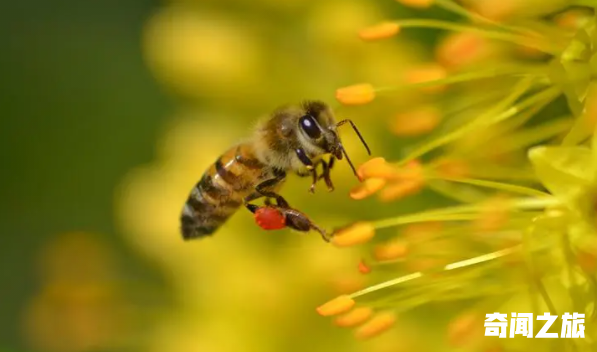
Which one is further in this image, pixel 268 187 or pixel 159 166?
pixel 159 166

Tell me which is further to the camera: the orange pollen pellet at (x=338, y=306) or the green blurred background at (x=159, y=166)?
the green blurred background at (x=159, y=166)

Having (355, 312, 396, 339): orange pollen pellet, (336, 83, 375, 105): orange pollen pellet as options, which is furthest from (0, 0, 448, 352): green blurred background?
(336, 83, 375, 105): orange pollen pellet

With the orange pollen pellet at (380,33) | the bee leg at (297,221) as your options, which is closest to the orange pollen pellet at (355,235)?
the bee leg at (297,221)

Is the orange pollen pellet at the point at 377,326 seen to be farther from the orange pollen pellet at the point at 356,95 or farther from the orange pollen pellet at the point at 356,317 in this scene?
the orange pollen pellet at the point at 356,95

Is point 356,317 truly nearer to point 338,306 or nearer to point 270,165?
point 338,306

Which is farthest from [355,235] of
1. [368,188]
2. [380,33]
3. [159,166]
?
[159,166]

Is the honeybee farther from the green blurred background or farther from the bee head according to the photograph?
the green blurred background

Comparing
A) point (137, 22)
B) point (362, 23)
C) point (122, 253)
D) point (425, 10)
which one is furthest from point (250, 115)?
point (137, 22)
